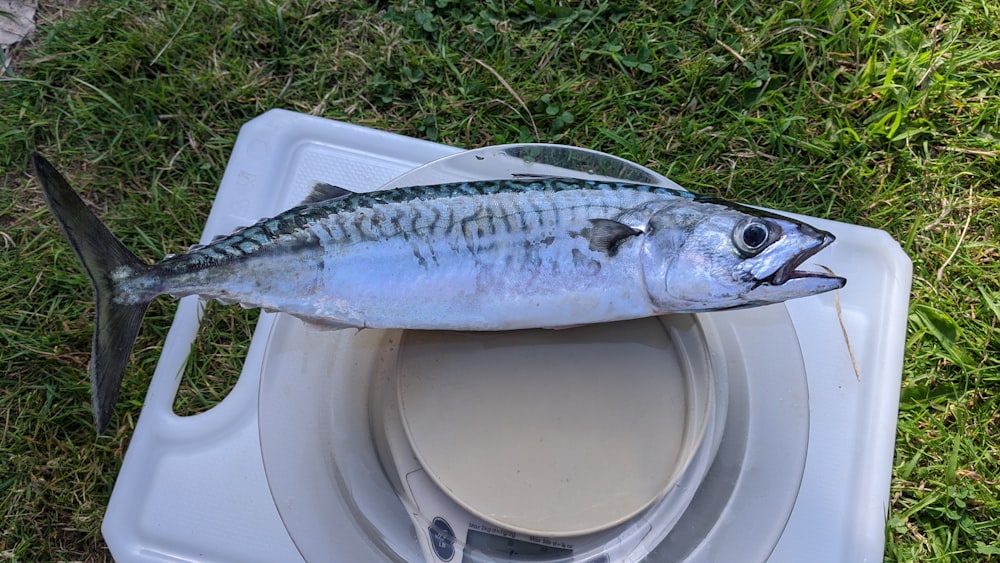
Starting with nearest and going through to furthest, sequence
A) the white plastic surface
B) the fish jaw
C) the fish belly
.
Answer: the fish jaw → the fish belly → the white plastic surface

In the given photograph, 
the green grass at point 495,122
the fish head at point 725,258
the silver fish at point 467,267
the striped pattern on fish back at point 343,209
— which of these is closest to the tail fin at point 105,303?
the silver fish at point 467,267

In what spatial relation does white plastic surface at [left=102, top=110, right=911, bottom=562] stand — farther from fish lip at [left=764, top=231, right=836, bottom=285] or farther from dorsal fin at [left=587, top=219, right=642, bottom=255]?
dorsal fin at [left=587, top=219, right=642, bottom=255]

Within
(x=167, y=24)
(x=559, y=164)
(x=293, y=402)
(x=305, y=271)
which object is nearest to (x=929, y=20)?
(x=559, y=164)

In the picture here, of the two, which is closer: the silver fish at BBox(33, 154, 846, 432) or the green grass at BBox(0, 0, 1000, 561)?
the silver fish at BBox(33, 154, 846, 432)

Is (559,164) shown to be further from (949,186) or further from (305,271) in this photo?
(949,186)

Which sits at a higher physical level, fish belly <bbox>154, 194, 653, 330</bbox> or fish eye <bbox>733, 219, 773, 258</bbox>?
fish eye <bbox>733, 219, 773, 258</bbox>

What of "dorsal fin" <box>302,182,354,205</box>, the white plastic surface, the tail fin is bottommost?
the white plastic surface

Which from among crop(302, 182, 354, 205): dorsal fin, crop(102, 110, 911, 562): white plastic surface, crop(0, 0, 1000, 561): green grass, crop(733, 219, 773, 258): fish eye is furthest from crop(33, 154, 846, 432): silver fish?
crop(0, 0, 1000, 561): green grass
